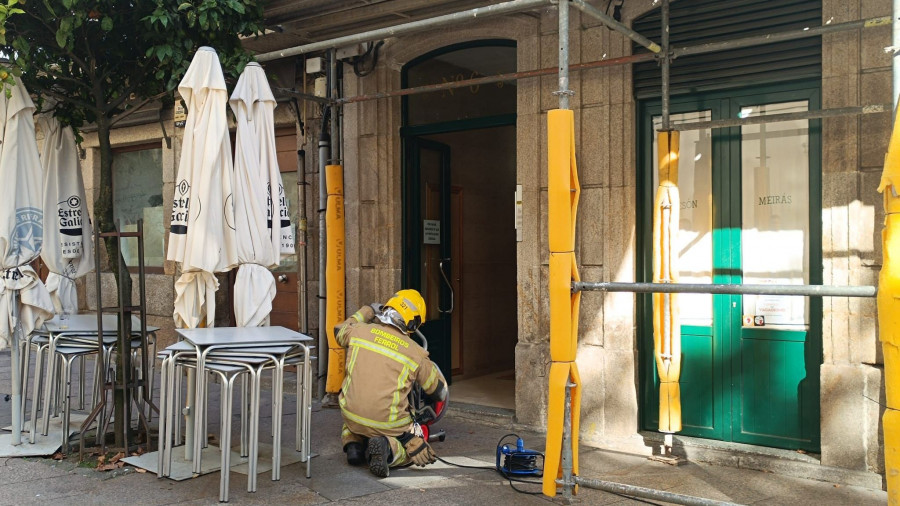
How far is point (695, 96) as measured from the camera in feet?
21.1

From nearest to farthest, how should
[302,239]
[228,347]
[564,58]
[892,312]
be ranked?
1. [892,312]
2. [564,58]
3. [228,347]
4. [302,239]

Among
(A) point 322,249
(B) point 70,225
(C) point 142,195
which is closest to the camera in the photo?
(B) point 70,225

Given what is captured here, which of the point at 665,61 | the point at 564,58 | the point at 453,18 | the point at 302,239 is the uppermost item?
the point at 453,18

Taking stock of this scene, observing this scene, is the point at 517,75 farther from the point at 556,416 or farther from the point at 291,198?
the point at 291,198

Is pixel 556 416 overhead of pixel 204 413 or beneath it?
overhead

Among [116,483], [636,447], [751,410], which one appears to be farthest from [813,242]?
[116,483]

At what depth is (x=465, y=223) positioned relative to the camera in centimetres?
984

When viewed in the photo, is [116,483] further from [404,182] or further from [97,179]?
[97,179]

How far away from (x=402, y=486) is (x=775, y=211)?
11.6 ft

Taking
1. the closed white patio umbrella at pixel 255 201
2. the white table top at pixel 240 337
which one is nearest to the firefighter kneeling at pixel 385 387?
the white table top at pixel 240 337

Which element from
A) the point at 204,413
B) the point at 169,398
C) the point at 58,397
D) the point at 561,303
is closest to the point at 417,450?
the point at 204,413

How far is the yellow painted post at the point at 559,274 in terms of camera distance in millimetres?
4645

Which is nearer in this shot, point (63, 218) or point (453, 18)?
point (453, 18)

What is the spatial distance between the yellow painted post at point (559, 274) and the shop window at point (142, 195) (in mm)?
7974
